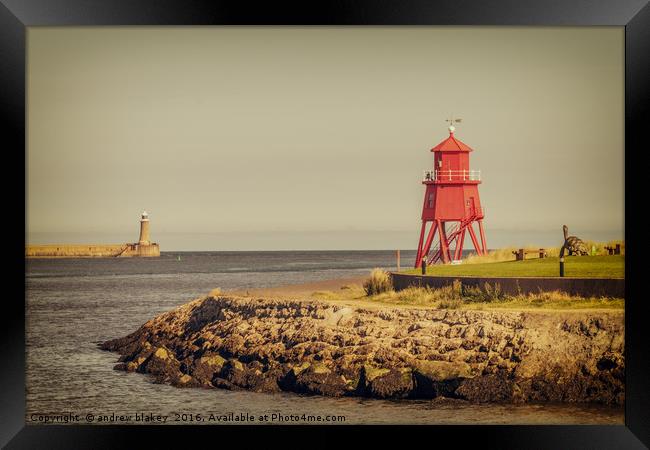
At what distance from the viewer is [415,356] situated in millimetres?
15695

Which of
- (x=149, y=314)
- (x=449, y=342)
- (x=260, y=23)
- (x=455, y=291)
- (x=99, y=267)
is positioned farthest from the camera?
(x=99, y=267)

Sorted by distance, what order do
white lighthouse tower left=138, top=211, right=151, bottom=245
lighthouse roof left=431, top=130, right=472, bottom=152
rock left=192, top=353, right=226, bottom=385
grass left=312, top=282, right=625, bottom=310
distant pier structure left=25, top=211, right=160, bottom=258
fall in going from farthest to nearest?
distant pier structure left=25, top=211, right=160, bottom=258 < white lighthouse tower left=138, top=211, right=151, bottom=245 < lighthouse roof left=431, top=130, right=472, bottom=152 < rock left=192, top=353, right=226, bottom=385 < grass left=312, top=282, right=625, bottom=310

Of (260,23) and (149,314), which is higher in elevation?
(260,23)

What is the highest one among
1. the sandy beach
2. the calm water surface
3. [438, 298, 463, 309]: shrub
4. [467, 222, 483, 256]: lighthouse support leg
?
[467, 222, 483, 256]: lighthouse support leg

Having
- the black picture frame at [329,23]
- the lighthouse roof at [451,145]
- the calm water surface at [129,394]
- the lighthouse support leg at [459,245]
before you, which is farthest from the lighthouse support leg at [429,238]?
the black picture frame at [329,23]

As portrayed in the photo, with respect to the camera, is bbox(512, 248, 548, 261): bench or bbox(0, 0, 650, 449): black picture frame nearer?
bbox(0, 0, 650, 449): black picture frame

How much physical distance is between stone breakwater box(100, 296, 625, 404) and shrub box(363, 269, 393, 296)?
5.11 feet

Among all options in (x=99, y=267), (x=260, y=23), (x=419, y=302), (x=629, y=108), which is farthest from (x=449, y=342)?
(x=99, y=267)

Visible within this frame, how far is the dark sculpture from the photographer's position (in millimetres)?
18641

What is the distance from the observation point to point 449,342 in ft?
52.3

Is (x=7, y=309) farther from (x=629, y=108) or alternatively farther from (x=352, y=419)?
(x=629, y=108)

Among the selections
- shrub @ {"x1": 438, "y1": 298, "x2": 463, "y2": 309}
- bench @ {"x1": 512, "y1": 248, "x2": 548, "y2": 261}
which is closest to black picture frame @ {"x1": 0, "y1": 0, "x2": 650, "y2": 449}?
shrub @ {"x1": 438, "y1": 298, "x2": 463, "y2": 309}

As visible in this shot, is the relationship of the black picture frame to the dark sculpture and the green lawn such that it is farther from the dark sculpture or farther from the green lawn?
the dark sculpture

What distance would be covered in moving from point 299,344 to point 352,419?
230 centimetres
